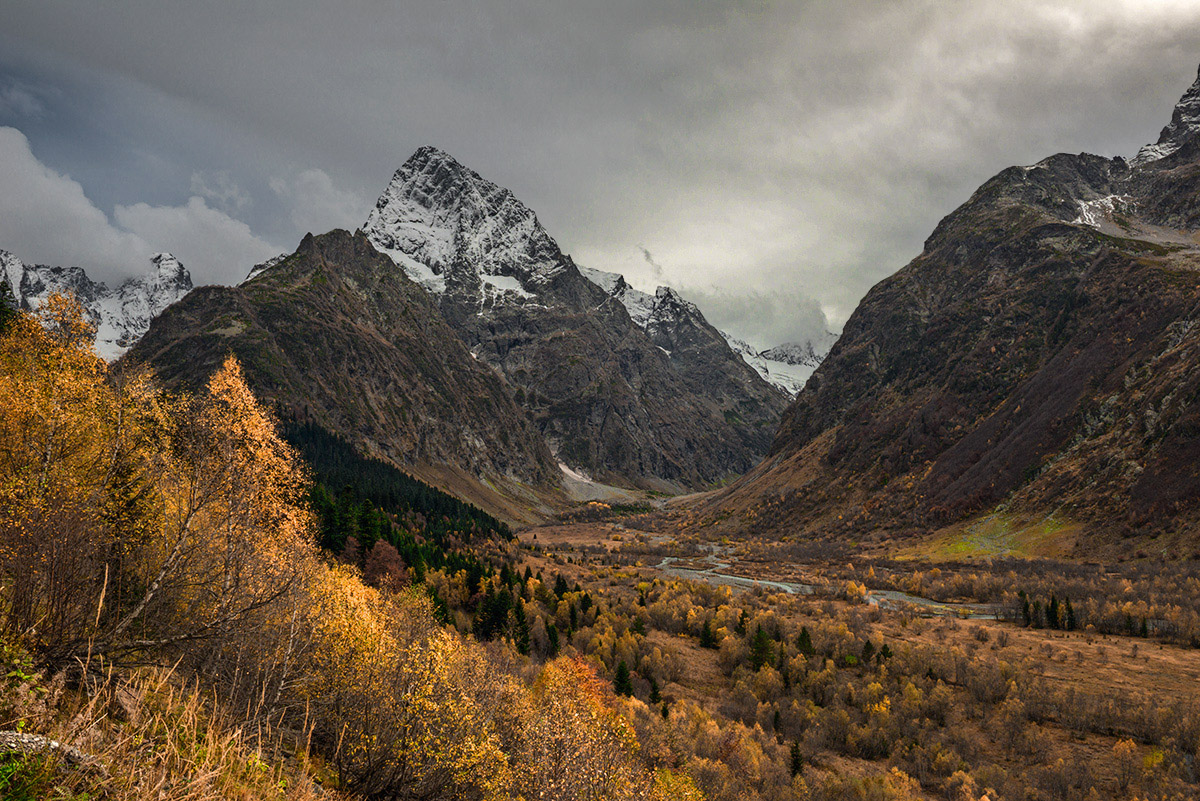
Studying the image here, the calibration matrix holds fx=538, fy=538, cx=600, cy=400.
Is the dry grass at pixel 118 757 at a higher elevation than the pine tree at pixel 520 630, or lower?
higher

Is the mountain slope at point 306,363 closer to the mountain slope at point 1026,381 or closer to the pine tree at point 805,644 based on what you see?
the mountain slope at point 1026,381

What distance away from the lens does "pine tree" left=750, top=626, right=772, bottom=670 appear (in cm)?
4312

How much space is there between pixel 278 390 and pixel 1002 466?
169584 millimetres

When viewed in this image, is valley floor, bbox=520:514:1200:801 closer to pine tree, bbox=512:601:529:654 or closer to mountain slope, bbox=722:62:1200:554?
pine tree, bbox=512:601:529:654

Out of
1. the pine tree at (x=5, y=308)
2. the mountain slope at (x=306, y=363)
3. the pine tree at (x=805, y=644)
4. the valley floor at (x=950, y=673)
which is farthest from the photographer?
the mountain slope at (x=306, y=363)

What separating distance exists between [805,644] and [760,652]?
153 inches

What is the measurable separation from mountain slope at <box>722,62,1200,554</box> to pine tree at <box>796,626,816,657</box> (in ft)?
162

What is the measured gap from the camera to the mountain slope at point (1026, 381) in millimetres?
76125

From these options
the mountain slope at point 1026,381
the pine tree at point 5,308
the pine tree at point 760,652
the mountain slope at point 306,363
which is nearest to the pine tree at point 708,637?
the pine tree at point 760,652

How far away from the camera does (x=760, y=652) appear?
4341 cm

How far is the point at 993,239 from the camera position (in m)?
164

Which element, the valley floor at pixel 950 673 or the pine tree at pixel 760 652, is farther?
the pine tree at pixel 760 652

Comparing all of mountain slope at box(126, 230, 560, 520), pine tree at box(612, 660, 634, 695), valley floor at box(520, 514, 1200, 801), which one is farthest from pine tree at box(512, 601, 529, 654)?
mountain slope at box(126, 230, 560, 520)

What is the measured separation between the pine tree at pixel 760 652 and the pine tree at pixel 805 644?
245cm
